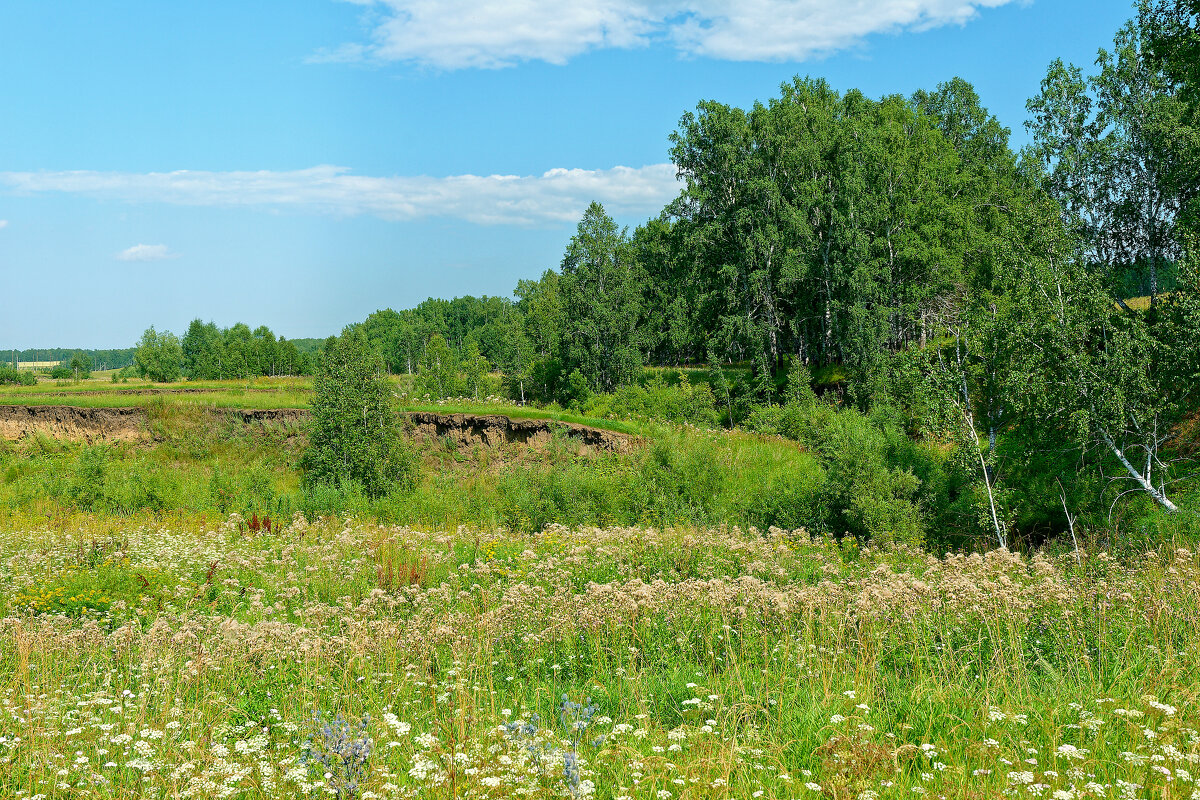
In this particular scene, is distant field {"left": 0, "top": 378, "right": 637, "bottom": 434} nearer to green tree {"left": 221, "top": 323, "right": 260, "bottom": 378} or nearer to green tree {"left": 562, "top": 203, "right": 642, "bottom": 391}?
green tree {"left": 562, "top": 203, "right": 642, "bottom": 391}

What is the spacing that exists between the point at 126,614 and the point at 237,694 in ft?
16.0

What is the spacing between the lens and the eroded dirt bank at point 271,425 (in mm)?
25359

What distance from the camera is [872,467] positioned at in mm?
15766

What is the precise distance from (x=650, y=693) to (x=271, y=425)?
2835 cm

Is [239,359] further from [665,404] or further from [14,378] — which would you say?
[665,404]

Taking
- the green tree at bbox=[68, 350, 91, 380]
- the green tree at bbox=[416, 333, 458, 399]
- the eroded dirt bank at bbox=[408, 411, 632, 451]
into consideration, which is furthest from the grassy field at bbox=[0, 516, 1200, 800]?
the green tree at bbox=[68, 350, 91, 380]

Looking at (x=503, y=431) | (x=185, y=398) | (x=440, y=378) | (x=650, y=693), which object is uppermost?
(x=440, y=378)

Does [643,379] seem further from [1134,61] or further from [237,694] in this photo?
[237,694]

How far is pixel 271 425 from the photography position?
29.8 metres

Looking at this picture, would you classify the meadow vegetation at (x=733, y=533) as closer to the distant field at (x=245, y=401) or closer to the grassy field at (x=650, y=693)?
the grassy field at (x=650, y=693)

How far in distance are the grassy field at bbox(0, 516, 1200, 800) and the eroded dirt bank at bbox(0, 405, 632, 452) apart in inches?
651

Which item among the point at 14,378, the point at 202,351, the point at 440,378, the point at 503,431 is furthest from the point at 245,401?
the point at 202,351

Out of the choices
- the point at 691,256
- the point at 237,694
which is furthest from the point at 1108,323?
the point at 691,256

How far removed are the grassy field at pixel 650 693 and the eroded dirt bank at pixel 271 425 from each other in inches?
651
